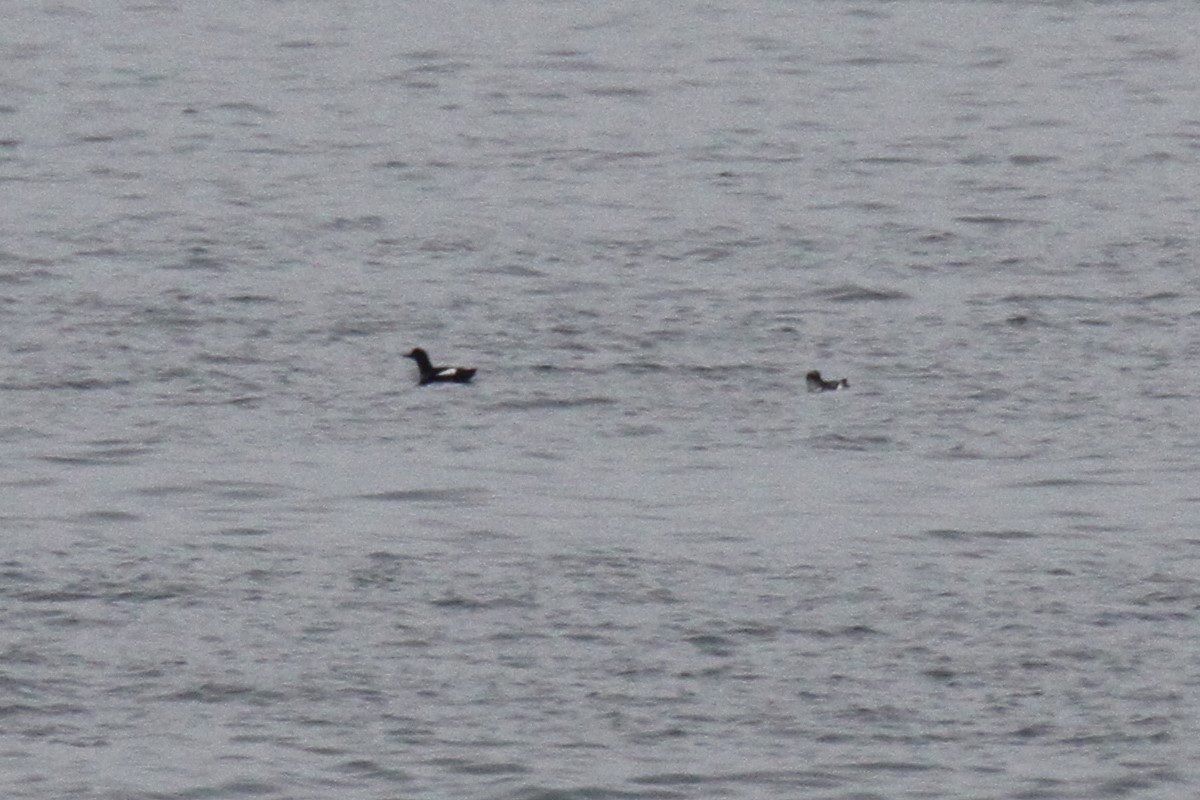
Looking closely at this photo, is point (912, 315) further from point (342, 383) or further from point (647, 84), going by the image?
point (647, 84)

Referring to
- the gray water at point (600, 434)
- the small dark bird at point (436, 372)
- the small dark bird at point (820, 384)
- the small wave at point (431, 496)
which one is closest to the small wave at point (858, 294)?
the gray water at point (600, 434)

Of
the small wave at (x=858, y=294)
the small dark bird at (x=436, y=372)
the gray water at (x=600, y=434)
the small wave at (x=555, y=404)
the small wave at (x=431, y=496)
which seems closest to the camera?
the gray water at (x=600, y=434)

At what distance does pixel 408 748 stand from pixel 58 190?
11.8 m

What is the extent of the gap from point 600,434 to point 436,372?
125cm

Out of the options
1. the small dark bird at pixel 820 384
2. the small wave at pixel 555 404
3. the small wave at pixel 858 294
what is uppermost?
the small wave at pixel 858 294

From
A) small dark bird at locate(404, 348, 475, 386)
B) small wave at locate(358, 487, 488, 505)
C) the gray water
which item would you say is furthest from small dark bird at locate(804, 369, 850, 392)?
small wave at locate(358, 487, 488, 505)

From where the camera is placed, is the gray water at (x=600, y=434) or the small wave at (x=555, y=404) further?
the small wave at (x=555, y=404)

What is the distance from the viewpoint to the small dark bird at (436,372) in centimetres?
1666

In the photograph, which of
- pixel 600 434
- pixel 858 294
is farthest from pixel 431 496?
pixel 858 294

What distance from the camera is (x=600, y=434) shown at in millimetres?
15945

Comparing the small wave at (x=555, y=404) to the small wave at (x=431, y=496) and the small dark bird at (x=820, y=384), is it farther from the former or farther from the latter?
the small wave at (x=431, y=496)

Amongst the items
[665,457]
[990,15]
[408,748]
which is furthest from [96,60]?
[408,748]

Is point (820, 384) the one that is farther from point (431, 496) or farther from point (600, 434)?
point (431, 496)

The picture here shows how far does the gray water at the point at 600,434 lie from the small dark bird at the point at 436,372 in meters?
0.12
